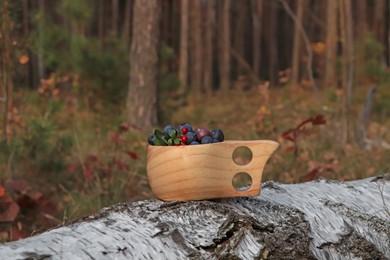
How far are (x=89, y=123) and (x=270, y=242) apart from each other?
19.9 ft

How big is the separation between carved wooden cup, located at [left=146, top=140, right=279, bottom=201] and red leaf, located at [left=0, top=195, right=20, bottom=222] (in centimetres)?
170

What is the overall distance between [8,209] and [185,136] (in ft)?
6.03

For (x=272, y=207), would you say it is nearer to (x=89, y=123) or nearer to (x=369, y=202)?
(x=369, y=202)

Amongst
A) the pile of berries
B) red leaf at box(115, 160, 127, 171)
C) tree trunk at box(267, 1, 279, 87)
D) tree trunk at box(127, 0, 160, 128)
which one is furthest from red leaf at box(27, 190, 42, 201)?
tree trunk at box(267, 1, 279, 87)

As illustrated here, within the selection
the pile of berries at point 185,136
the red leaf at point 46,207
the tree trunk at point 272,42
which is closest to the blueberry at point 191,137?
the pile of berries at point 185,136

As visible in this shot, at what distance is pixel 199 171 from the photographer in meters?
1.91

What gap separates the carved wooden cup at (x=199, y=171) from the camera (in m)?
1.91

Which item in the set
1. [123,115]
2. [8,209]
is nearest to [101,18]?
[123,115]

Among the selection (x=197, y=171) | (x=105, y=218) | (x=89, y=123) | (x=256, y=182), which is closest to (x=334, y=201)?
(x=256, y=182)

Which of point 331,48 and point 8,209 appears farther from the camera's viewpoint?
point 331,48

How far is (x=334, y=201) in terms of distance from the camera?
7.37 feet

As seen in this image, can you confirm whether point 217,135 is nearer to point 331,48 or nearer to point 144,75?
point 144,75

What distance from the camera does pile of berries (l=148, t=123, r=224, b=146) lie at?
76.3 inches

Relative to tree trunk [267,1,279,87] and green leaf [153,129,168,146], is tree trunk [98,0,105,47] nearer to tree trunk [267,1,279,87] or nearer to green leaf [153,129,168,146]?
tree trunk [267,1,279,87]
